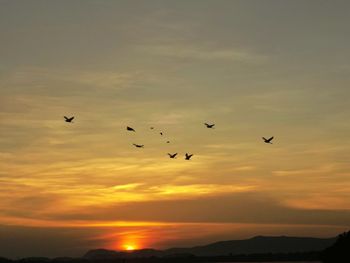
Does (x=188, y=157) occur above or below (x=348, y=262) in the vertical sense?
above

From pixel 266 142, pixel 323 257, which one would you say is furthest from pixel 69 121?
pixel 323 257

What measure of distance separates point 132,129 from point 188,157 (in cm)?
1346

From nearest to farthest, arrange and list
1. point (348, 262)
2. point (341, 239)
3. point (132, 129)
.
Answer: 1. point (132, 129)
2. point (348, 262)
3. point (341, 239)

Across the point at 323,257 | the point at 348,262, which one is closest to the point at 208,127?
the point at 348,262

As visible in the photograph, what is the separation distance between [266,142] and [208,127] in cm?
814

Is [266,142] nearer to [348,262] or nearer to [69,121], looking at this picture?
[69,121]

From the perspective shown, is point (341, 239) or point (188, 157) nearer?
point (188, 157)

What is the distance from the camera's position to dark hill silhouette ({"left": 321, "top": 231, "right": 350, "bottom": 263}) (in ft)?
402

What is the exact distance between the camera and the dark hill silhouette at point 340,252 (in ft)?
402

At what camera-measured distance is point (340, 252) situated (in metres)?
125

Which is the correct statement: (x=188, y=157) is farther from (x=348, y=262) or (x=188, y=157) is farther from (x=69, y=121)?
(x=348, y=262)

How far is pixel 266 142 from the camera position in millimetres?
95000

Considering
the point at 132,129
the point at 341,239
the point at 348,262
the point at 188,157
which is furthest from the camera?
the point at 341,239

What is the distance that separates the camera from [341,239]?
130 metres
